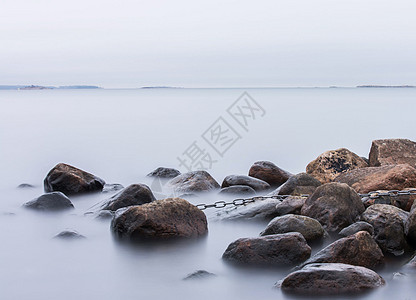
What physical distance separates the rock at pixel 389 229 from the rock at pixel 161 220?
2.13 metres

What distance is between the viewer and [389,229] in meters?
5.97

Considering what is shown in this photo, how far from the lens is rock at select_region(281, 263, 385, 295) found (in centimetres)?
466

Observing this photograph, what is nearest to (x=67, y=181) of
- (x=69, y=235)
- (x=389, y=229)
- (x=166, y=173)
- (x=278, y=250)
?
(x=69, y=235)

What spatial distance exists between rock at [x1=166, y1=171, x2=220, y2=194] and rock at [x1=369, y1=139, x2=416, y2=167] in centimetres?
293

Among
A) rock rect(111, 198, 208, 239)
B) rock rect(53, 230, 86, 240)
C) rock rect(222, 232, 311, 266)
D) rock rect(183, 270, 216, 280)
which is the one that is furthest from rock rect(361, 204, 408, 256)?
rock rect(53, 230, 86, 240)

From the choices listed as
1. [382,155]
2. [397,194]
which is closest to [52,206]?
[397,194]

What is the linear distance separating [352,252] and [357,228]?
930 millimetres

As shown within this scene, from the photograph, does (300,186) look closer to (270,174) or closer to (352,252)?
(270,174)

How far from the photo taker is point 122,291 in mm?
5422

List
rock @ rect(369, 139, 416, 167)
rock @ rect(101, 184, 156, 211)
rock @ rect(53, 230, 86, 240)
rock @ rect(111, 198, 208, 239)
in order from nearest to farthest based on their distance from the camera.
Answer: rock @ rect(111, 198, 208, 239), rock @ rect(53, 230, 86, 240), rock @ rect(101, 184, 156, 211), rock @ rect(369, 139, 416, 167)

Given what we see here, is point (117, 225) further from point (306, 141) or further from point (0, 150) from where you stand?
point (306, 141)

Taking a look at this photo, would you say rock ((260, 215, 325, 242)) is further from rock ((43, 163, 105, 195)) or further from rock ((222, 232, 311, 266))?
rock ((43, 163, 105, 195))

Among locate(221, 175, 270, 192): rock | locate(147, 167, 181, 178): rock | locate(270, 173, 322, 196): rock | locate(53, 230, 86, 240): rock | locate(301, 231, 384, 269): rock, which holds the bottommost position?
locate(147, 167, 181, 178): rock

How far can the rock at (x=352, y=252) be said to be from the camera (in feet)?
16.6
